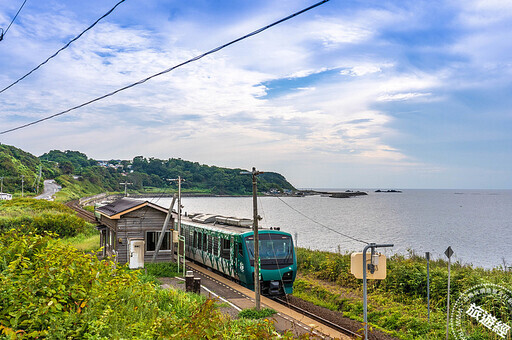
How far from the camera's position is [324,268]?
2716 centimetres

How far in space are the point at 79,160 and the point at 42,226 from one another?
531 ft

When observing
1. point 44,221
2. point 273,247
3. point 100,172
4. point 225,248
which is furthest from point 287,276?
point 100,172

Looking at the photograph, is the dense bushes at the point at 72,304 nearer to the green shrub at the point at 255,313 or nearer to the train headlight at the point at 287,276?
the green shrub at the point at 255,313

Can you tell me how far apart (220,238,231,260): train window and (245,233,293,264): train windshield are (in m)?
1.95

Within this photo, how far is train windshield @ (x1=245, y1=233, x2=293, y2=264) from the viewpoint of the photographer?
2055 centimetres

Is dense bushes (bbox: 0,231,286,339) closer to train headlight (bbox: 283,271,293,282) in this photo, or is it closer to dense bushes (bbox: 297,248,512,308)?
train headlight (bbox: 283,271,293,282)

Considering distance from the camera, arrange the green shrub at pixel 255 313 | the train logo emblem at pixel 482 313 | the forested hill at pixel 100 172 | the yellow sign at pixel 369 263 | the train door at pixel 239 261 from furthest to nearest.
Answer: the forested hill at pixel 100 172
the train door at pixel 239 261
the green shrub at pixel 255 313
the train logo emblem at pixel 482 313
the yellow sign at pixel 369 263

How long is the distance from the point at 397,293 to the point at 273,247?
6.26 meters

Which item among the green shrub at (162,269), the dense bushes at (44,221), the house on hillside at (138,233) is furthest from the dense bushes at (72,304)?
the dense bushes at (44,221)

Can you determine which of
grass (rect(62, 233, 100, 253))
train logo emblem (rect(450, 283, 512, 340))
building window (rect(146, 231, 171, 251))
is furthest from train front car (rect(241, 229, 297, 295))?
grass (rect(62, 233, 100, 253))

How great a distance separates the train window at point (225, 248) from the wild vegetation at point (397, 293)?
12.7ft

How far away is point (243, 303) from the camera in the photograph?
18797 mm

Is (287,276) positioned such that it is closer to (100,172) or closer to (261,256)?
(261,256)

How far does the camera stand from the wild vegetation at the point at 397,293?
633 inches
